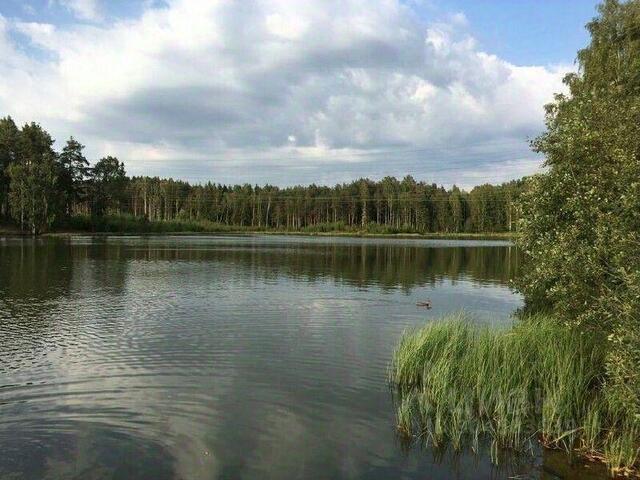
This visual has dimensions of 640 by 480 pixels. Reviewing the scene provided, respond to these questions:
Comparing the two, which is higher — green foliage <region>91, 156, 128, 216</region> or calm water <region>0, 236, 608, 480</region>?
green foliage <region>91, 156, 128, 216</region>

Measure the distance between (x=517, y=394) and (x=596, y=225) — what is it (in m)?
5.18

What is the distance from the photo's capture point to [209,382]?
18875 mm

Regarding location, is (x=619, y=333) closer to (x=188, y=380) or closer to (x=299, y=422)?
(x=299, y=422)

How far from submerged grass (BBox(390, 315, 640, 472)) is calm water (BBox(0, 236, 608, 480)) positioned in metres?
0.90

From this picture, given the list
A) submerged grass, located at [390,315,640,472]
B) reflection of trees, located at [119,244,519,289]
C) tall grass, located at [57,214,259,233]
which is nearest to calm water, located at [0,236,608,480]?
submerged grass, located at [390,315,640,472]

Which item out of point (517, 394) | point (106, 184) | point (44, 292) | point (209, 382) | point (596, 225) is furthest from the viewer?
point (106, 184)

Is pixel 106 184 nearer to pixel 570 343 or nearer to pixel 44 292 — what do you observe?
pixel 44 292

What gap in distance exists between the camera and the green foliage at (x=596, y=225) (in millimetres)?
11789

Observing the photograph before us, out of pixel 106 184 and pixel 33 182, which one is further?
pixel 106 184

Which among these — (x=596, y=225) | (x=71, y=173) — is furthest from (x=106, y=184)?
(x=596, y=225)

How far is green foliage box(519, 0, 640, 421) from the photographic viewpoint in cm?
1179

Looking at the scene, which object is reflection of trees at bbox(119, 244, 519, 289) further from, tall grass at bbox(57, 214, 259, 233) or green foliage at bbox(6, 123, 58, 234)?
tall grass at bbox(57, 214, 259, 233)

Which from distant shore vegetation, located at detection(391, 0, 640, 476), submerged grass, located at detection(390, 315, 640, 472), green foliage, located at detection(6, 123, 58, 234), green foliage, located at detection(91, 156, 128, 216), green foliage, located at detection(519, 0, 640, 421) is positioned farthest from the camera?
green foliage, located at detection(91, 156, 128, 216)

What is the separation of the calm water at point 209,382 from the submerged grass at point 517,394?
900 millimetres
